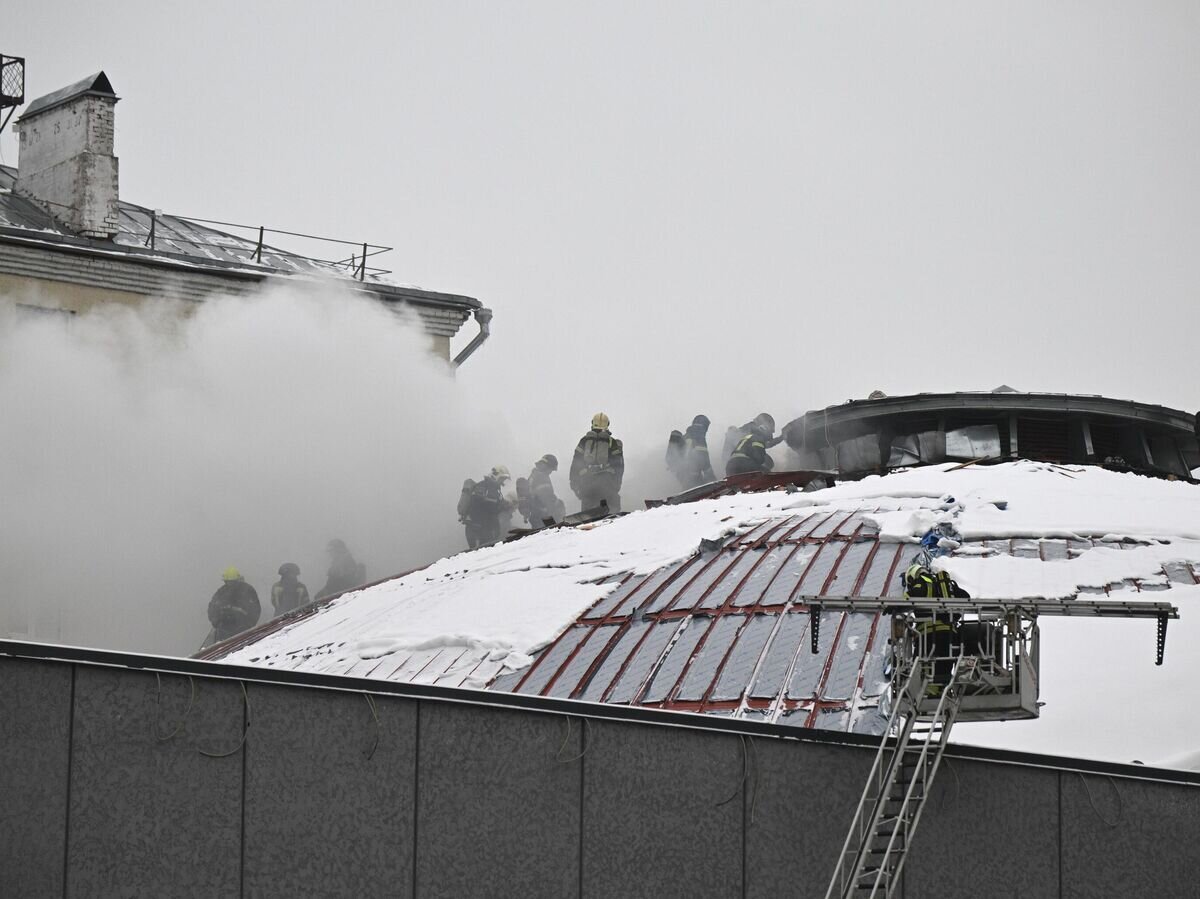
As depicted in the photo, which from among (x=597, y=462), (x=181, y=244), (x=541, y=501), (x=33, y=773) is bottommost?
(x=33, y=773)

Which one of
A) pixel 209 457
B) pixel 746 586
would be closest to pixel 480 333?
pixel 209 457

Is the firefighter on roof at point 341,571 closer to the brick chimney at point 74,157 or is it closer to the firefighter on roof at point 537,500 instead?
the firefighter on roof at point 537,500

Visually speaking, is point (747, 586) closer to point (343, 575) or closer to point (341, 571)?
point (343, 575)

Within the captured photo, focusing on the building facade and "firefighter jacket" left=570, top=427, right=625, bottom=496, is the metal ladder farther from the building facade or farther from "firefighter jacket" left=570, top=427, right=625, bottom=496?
the building facade

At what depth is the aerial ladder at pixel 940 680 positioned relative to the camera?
43.3ft

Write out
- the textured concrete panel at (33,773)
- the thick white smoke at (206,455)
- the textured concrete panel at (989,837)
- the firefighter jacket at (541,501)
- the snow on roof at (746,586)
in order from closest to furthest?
the textured concrete panel at (33,773) → the textured concrete panel at (989,837) → the snow on roof at (746,586) → the firefighter jacket at (541,501) → the thick white smoke at (206,455)

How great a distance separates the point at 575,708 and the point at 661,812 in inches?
36.9

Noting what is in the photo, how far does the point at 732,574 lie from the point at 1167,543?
192 inches

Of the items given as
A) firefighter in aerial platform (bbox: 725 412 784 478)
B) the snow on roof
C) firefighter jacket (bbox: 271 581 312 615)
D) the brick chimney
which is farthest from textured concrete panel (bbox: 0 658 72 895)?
the brick chimney

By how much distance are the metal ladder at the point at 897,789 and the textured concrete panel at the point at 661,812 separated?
2.78 ft

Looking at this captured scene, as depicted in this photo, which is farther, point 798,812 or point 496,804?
point 798,812

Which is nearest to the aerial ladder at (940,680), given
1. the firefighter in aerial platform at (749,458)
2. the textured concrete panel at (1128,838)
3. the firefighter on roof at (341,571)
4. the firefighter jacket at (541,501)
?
the textured concrete panel at (1128,838)

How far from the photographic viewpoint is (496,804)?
13086 mm

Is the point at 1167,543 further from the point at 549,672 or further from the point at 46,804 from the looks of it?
the point at 46,804
